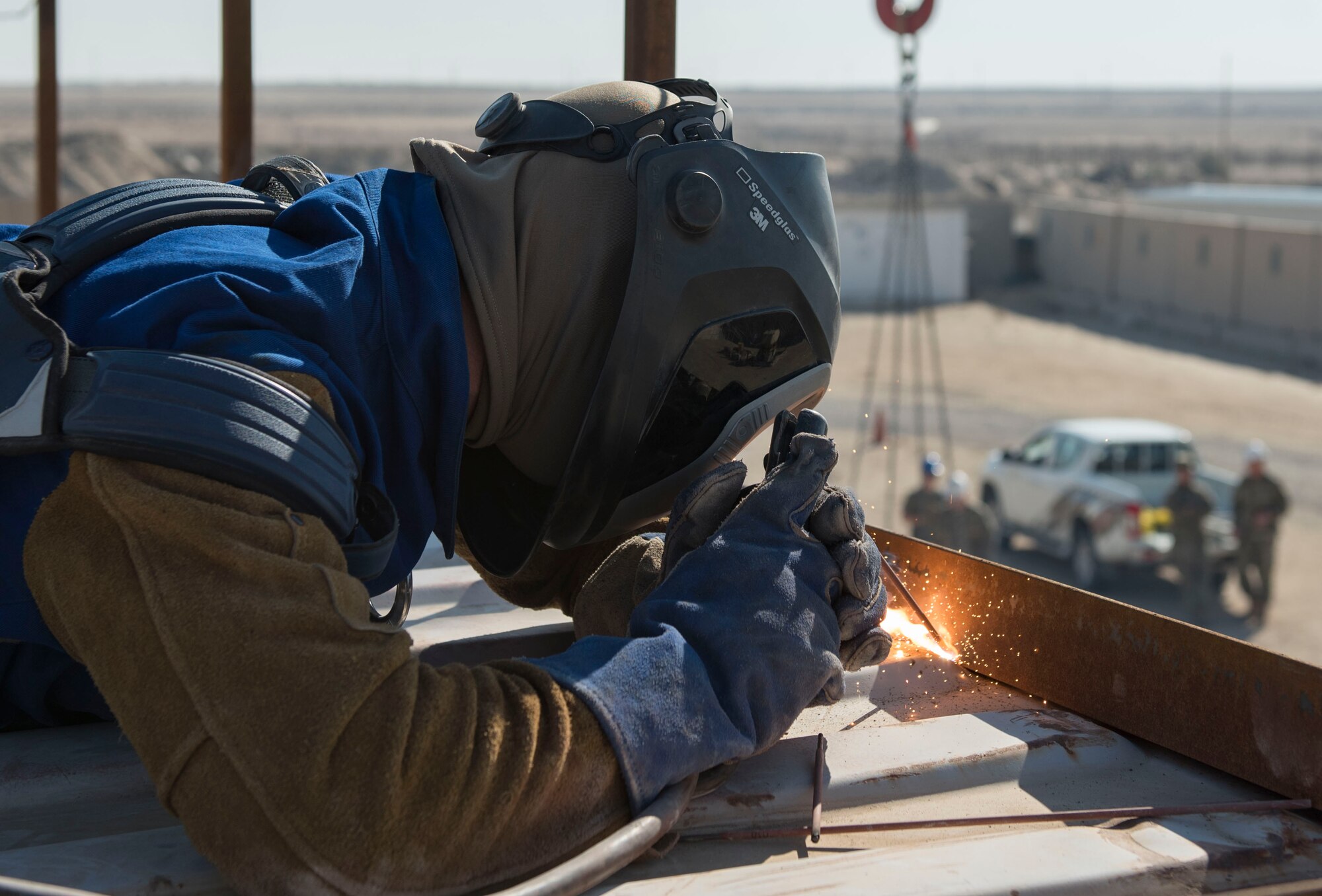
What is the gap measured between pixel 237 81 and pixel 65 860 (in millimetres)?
3125

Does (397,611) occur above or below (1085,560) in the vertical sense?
above

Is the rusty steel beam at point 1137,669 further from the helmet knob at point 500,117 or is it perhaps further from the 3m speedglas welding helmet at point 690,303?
the helmet knob at point 500,117

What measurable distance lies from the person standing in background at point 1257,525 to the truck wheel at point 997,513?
7.56ft

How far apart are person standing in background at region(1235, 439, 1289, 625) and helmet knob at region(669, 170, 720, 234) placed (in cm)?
1149

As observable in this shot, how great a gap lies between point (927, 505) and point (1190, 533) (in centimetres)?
280

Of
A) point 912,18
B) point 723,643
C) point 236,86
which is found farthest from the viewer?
point 912,18

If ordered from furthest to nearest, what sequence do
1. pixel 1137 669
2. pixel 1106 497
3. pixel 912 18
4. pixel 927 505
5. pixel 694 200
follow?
pixel 1106 497 → pixel 927 505 → pixel 912 18 → pixel 1137 669 → pixel 694 200

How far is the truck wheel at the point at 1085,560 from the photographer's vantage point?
12.4 m

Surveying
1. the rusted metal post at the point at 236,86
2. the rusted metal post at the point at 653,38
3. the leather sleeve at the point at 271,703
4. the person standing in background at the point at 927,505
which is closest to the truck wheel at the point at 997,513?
the person standing in background at the point at 927,505

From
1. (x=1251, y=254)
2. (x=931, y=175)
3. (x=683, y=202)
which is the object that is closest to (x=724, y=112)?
(x=683, y=202)

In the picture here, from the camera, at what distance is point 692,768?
5.05 ft

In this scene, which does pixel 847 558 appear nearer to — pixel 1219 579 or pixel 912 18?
pixel 912 18

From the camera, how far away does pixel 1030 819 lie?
1.69 metres

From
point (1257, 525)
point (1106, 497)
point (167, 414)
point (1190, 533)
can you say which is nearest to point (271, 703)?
point (167, 414)
